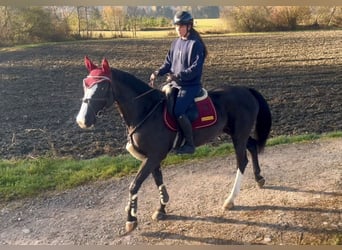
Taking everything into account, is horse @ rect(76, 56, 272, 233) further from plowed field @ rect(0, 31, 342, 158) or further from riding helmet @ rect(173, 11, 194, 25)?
plowed field @ rect(0, 31, 342, 158)

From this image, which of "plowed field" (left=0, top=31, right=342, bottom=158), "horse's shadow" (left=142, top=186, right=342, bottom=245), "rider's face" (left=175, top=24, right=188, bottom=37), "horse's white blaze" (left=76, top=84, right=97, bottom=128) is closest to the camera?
"horse's white blaze" (left=76, top=84, right=97, bottom=128)

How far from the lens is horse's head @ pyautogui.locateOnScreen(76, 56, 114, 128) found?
13.2 feet

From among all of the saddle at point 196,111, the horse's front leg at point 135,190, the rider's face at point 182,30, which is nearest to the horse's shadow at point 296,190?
the saddle at point 196,111

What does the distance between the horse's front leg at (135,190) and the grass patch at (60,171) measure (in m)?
1.81

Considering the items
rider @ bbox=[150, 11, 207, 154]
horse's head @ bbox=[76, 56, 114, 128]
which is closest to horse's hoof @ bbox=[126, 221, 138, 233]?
rider @ bbox=[150, 11, 207, 154]

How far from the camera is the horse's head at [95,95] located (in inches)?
158

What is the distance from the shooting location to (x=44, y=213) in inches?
205

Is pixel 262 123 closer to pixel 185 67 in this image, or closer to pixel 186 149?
pixel 186 149

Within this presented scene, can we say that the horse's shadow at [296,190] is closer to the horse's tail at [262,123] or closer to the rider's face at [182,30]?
the horse's tail at [262,123]

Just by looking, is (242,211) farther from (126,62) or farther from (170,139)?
(126,62)

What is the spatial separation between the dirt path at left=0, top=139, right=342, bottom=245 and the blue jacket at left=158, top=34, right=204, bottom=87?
175 centimetres

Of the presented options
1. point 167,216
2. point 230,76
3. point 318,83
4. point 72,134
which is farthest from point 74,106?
point 318,83

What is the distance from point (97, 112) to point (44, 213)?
1.96m

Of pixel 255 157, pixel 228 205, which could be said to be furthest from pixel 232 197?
pixel 255 157
